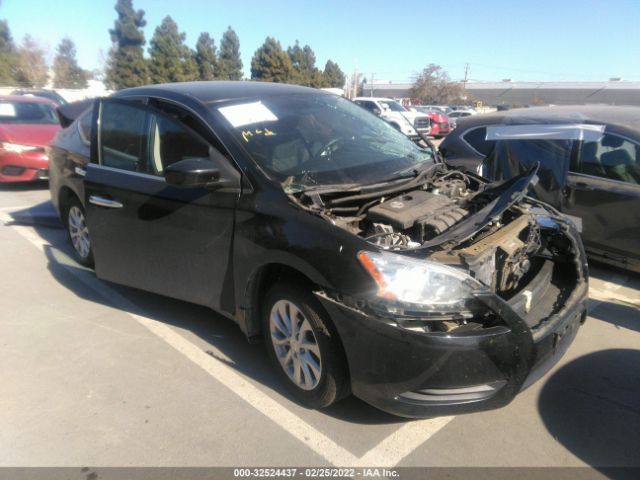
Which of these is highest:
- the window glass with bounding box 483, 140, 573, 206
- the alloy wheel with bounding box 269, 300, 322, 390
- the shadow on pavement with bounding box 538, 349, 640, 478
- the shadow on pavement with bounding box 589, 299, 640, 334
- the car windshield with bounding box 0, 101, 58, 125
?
the window glass with bounding box 483, 140, 573, 206

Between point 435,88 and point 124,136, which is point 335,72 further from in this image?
point 124,136

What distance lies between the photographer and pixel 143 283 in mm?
3684

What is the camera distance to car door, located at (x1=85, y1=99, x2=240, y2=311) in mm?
3105

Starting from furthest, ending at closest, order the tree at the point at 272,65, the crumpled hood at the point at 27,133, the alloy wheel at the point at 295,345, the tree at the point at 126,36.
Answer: the tree at the point at 126,36, the tree at the point at 272,65, the crumpled hood at the point at 27,133, the alloy wheel at the point at 295,345

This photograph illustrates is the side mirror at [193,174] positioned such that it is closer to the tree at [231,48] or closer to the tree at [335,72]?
the tree at [231,48]

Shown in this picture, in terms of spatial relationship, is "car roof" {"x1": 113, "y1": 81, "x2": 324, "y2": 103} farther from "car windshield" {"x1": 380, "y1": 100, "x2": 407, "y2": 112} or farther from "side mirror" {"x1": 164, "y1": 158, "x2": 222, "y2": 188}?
"car windshield" {"x1": 380, "y1": 100, "x2": 407, "y2": 112}

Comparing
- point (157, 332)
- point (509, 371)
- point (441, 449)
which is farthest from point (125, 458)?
point (509, 371)

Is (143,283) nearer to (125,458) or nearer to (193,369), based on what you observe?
(193,369)

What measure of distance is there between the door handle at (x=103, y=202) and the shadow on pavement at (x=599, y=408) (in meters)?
3.17

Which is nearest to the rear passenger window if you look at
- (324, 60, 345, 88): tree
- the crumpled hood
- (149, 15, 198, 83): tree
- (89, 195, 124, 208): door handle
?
(89, 195, 124, 208): door handle

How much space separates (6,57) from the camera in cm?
5716

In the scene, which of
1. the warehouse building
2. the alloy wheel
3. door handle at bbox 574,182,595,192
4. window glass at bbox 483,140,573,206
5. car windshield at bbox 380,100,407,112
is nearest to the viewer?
the alloy wheel

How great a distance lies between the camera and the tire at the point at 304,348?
2529 millimetres

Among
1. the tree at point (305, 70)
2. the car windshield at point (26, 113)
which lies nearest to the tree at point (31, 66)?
the tree at point (305, 70)
